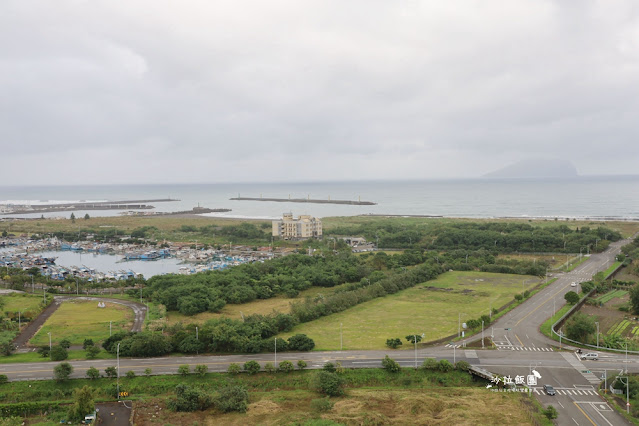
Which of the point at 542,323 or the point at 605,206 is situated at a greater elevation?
the point at 605,206

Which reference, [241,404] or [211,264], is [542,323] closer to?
[241,404]

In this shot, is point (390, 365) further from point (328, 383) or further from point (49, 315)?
point (49, 315)

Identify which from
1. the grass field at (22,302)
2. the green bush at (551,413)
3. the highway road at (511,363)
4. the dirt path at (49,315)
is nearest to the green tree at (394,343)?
the highway road at (511,363)

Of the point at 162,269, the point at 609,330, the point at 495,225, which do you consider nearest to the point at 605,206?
the point at 495,225

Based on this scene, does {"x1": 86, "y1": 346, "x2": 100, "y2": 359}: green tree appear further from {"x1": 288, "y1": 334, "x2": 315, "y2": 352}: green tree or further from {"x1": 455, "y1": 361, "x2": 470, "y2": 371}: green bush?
{"x1": 455, "y1": 361, "x2": 470, "y2": 371}: green bush

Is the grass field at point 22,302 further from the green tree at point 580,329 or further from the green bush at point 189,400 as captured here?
the green tree at point 580,329
